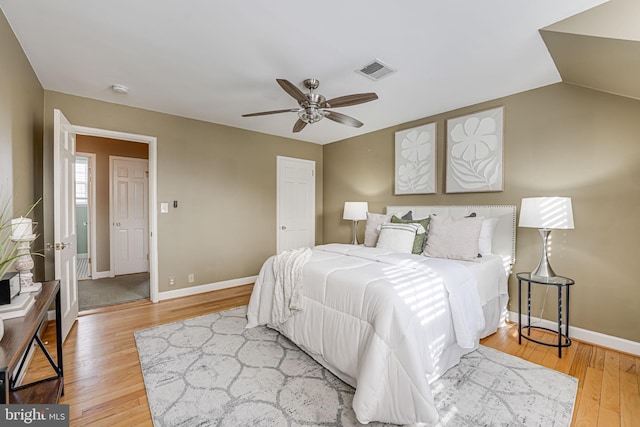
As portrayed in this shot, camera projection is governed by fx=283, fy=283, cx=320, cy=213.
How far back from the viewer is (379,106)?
3541mm

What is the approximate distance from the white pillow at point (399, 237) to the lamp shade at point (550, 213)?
3.44 ft

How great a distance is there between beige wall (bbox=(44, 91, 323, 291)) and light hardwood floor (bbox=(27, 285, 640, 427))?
85cm

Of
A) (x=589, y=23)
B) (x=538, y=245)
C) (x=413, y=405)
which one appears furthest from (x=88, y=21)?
(x=538, y=245)

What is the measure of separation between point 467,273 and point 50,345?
3.79m

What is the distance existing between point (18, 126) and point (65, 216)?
87 centimetres

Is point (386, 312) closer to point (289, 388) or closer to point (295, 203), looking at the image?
point (289, 388)

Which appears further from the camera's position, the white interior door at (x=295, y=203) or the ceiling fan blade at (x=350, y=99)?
the white interior door at (x=295, y=203)

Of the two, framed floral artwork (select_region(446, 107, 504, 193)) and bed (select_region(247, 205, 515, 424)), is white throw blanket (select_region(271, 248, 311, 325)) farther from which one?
framed floral artwork (select_region(446, 107, 504, 193))

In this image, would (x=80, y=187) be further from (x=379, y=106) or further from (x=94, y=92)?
(x=379, y=106)

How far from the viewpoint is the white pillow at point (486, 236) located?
306 cm

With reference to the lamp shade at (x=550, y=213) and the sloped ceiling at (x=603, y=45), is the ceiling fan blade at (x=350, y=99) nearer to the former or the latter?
the sloped ceiling at (x=603, y=45)

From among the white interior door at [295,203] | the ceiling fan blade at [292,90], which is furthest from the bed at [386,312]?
the white interior door at [295,203]

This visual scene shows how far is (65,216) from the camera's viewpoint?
9.05 ft

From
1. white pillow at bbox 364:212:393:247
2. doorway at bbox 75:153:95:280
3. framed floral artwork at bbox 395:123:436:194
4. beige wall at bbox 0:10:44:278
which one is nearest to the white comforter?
white pillow at bbox 364:212:393:247
